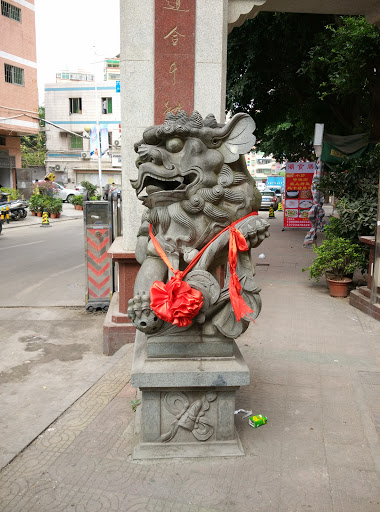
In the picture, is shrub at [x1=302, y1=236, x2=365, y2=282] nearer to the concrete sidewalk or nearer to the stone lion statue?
the concrete sidewalk

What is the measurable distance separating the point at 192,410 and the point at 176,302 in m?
0.80

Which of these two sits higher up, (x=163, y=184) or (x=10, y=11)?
(x=10, y=11)

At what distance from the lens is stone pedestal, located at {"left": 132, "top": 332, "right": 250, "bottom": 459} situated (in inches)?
120

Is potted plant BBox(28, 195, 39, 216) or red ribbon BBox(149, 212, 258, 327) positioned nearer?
red ribbon BBox(149, 212, 258, 327)

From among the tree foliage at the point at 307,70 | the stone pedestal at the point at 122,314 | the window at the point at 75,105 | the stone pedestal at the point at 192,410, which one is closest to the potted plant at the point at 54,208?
the tree foliage at the point at 307,70

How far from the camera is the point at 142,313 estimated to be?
2949 millimetres

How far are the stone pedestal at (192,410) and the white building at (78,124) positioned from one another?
32.6 m

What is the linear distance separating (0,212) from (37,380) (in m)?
15.5

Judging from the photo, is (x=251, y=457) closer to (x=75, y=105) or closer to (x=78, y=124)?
(x=78, y=124)

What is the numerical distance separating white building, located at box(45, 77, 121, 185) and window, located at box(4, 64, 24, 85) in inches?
411

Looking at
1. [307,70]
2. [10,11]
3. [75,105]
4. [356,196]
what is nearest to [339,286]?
[356,196]

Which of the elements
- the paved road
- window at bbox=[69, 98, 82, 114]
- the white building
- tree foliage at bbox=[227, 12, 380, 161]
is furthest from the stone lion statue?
window at bbox=[69, 98, 82, 114]

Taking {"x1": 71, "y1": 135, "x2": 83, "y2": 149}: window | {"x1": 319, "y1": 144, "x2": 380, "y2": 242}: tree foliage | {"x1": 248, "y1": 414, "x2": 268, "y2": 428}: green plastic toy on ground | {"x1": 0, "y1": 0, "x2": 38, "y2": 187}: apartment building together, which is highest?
{"x1": 0, "y1": 0, "x2": 38, "y2": 187}: apartment building

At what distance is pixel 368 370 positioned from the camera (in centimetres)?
470
